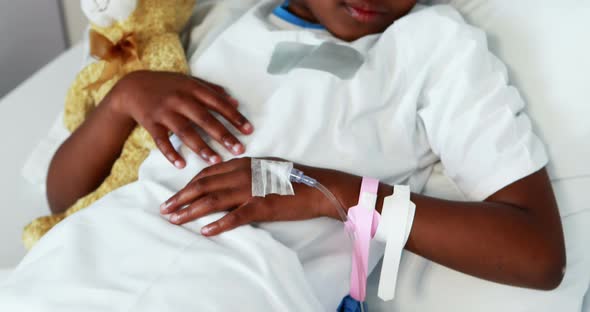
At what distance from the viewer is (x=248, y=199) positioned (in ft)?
2.80

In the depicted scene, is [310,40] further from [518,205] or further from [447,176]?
[518,205]

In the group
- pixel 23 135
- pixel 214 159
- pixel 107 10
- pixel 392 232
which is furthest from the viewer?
pixel 23 135

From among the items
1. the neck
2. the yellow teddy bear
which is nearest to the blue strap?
the yellow teddy bear

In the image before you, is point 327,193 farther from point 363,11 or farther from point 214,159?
point 363,11

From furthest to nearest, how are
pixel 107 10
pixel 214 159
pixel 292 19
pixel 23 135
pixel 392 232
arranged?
pixel 23 135
pixel 292 19
pixel 107 10
pixel 214 159
pixel 392 232

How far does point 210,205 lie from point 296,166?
143mm

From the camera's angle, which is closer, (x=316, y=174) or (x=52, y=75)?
(x=316, y=174)

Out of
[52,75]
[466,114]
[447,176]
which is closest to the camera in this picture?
[466,114]

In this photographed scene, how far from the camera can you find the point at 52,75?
1551 millimetres

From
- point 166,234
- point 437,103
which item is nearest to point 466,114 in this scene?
point 437,103

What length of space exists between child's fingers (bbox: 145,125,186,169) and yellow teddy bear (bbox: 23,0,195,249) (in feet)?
0.21

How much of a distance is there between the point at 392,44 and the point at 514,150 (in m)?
0.28

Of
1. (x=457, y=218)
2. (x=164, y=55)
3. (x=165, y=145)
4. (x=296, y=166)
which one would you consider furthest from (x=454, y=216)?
(x=164, y=55)

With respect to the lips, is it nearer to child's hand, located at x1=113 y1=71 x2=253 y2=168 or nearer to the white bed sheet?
child's hand, located at x1=113 y1=71 x2=253 y2=168
